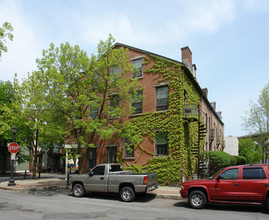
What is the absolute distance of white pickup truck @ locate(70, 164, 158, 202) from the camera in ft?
37.3

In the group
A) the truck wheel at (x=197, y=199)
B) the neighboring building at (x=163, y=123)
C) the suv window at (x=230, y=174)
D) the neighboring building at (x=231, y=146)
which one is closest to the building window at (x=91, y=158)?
the neighboring building at (x=163, y=123)

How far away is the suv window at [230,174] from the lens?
30.8 feet

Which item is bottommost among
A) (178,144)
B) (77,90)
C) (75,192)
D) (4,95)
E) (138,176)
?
(75,192)

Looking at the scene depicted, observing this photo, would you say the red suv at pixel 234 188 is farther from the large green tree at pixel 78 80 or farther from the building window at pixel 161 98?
the building window at pixel 161 98

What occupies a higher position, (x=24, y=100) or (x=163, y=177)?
(x=24, y=100)

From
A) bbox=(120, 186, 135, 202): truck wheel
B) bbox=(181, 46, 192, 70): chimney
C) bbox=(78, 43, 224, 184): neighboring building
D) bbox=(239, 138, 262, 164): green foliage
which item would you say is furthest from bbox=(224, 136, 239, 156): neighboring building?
bbox=(120, 186, 135, 202): truck wheel

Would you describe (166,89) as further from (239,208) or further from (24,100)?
(24,100)

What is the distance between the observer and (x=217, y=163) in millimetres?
19016

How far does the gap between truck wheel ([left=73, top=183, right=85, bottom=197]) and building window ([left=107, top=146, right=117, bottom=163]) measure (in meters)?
6.93

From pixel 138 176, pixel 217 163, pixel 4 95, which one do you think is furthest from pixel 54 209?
pixel 4 95

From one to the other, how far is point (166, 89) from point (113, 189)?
9267mm

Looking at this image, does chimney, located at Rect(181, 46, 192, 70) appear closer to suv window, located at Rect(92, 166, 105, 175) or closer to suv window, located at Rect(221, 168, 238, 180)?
suv window, located at Rect(92, 166, 105, 175)

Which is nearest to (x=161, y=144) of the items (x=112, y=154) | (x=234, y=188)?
(x=112, y=154)

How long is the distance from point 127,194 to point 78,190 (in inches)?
126
